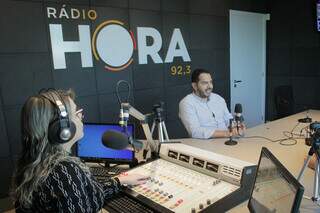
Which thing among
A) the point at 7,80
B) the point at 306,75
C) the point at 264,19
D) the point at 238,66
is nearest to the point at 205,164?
the point at 7,80

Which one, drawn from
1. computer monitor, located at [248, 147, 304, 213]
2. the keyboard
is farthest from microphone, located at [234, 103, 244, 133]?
the keyboard

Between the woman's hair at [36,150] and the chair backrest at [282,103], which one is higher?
the woman's hair at [36,150]

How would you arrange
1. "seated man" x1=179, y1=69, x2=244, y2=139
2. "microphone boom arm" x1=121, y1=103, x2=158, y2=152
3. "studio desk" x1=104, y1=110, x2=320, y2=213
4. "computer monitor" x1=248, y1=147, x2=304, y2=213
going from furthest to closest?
"seated man" x1=179, y1=69, x2=244, y2=139, "studio desk" x1=104, y1=110, x2=320, y2=213, "microphone boom arm" x1=121, y1=103, x2=158, y2=152, "computer monitor" x1=248, y1=147, x2=304, y2=213

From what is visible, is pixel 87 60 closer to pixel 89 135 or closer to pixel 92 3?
pixel 92 3

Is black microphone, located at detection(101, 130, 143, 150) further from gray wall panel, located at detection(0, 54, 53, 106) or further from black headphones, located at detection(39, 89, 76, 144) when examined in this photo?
gray wall panel, located at detection(0, 54, 53, 106)

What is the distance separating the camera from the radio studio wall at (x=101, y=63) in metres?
2.52

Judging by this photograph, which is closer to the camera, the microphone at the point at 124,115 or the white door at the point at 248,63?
the microphone at the point at 124,115

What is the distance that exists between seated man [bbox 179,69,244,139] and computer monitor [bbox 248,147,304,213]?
1.23 meters

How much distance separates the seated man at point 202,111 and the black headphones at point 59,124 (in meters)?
1.47

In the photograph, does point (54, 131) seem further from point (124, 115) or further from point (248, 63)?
point (248, 63)

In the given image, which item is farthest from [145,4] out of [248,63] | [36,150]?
[36,150]

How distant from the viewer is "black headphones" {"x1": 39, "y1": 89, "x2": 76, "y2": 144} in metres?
1.03

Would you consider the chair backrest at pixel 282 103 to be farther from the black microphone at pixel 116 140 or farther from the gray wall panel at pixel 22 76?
the black microphone at pixel 116 140

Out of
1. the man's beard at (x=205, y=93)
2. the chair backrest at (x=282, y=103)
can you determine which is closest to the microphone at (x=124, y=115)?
the man's beard at (x=205, y=93)
